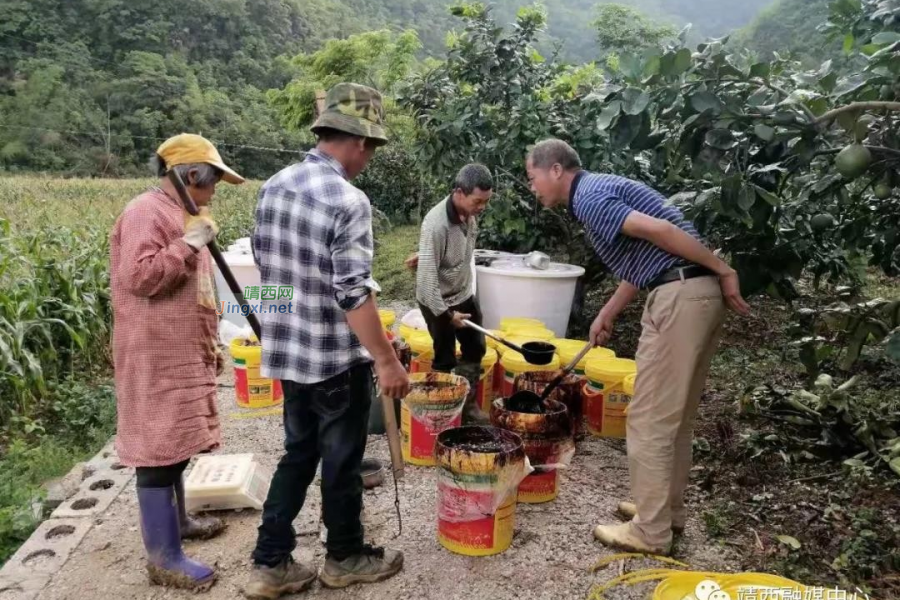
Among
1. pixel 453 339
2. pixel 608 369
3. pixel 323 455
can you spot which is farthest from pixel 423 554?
pixel 608 369

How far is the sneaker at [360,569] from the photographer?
2566 mm

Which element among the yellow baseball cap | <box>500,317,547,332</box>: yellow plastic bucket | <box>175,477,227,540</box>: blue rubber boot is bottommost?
<box>175,477,227,540</box>: blue rubber boot

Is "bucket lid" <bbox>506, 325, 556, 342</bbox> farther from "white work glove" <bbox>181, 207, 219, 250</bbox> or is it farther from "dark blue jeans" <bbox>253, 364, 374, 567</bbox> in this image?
"white work glove" <bbox>181, 207, 219, 250</bbox>

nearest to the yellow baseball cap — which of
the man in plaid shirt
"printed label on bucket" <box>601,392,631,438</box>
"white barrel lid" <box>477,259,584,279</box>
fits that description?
the man in plaid shirt

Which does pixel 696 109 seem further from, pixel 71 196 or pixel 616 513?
pixel 71 196

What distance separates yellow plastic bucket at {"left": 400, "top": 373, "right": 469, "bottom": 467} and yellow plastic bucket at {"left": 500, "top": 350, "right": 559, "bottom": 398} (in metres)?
0.61

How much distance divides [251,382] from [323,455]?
87.5 inches

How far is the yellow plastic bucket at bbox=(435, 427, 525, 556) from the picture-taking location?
2664 millimetres

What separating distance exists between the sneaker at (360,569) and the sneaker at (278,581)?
0.24 ft

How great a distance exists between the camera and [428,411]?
3.46 meters

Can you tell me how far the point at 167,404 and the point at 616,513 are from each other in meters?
2.08

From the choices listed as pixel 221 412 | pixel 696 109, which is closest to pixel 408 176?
pixel 221 412

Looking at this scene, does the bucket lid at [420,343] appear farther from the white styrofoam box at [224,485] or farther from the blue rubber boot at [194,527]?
the blue rubber boot at [194,527]

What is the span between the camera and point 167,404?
2.42 metres
